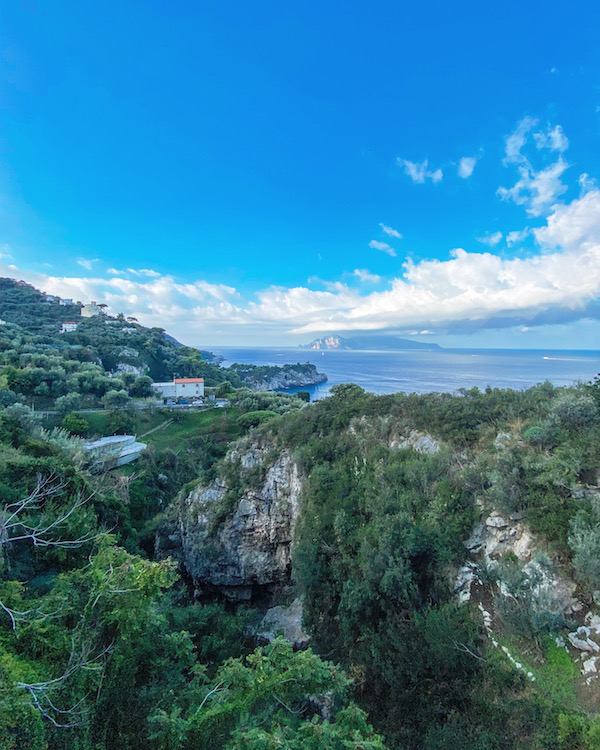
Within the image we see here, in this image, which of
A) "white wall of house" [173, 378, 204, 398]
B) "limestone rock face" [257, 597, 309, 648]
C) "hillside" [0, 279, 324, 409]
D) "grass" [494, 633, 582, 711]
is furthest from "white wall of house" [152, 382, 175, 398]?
"grass" [494, 633, 582, 711]

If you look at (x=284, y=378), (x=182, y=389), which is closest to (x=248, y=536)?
(x=182, y=389)

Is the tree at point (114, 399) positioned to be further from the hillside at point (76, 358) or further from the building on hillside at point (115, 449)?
the building on hillside at point (115, 449)

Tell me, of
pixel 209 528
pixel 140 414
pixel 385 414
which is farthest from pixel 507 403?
pixel 140 414

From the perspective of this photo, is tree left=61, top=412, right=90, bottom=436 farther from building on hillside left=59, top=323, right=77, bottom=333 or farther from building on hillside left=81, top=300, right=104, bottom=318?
building on hillside left=81, top=300, right=104, bottom=318

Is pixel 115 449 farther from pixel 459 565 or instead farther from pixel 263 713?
pixel 459 565

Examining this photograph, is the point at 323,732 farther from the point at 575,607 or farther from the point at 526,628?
the point at 575,607

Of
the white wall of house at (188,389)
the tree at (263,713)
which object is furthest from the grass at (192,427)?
the tree at (263,713)
